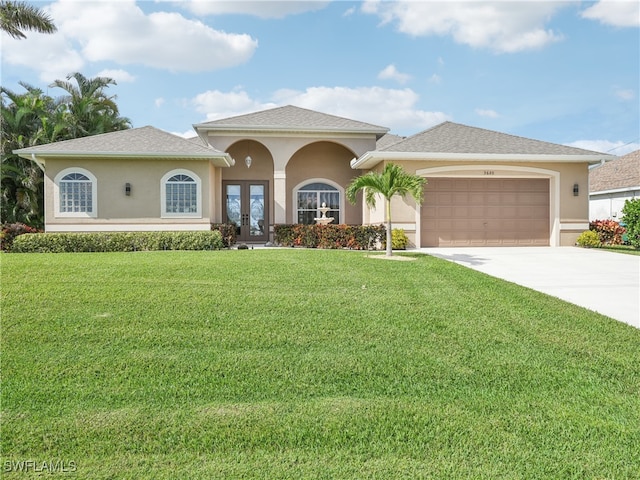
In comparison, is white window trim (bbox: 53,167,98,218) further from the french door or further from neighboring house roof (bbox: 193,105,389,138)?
the french door

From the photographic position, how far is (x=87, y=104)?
2383cm

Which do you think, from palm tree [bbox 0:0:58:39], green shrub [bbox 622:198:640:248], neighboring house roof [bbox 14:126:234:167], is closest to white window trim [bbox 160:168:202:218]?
neighboring house roof [bbox 14:126:234:167]

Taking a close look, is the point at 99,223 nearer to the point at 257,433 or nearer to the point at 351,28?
the point at 351,28

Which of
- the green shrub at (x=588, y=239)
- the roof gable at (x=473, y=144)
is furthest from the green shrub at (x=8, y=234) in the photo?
the green shrub at (x=588, y=239)

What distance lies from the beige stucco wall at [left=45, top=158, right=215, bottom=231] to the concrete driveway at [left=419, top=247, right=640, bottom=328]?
33.2ft

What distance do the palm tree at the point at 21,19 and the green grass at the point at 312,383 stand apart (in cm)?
1282

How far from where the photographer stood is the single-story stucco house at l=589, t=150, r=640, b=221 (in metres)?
24.5

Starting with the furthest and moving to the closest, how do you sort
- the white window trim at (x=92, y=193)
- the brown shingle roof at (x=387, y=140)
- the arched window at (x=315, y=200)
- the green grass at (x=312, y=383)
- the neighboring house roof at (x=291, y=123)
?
1. the brown shingle roof at (x=387, y=140)
2. the arched window at (x=315, y=200)
3. the neighboring house roof at (x=291, y=123)
4. the white window trim at (x=92, y=193)
5. the green grass at (x=312, y=383)

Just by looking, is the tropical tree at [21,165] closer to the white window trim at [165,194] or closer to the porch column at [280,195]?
the white window trim at [165,194]

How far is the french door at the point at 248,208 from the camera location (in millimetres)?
19188

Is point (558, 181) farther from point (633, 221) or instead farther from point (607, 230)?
point (607, 230)

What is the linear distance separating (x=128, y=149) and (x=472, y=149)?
1230 cm

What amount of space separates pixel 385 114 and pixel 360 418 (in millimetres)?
21608

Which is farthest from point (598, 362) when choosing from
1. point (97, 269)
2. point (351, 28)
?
point (351, 28)
